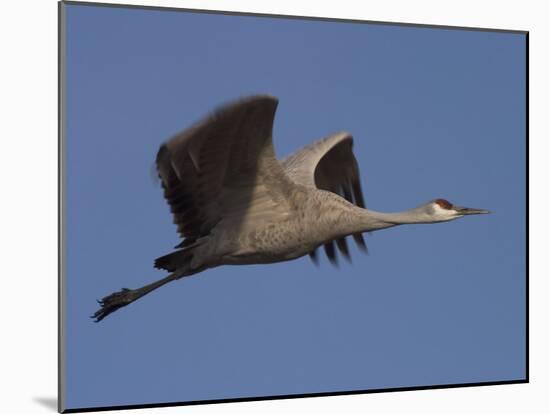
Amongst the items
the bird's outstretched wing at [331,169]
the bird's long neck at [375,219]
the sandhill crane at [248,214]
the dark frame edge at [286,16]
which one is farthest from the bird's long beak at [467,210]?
the dark frame edge at [286,16]

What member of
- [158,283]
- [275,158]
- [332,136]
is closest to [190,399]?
[158,283]

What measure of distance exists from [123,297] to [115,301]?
64mm

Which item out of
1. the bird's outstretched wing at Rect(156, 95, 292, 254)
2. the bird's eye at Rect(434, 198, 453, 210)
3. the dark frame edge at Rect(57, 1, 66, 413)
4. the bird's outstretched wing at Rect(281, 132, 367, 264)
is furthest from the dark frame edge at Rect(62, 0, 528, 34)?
the bird's eye at Rect(434, 198, 453, 210)

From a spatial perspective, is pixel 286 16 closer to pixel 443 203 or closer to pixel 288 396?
pixel 443 203

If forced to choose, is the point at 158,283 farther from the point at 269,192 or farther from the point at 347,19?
the point at 347,19

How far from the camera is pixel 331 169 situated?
7.70 m

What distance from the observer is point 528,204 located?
7.06m

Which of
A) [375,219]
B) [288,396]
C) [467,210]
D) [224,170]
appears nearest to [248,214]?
[224,170]

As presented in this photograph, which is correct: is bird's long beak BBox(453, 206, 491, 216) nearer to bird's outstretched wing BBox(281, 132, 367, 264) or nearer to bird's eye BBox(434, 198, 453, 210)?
bird's eye BBox(434, 198, 453, 210)

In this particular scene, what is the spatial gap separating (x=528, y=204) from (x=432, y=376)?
111cm

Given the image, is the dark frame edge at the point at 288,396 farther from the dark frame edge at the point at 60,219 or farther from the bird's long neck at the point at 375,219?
the bird's long neck at the point at 375,219

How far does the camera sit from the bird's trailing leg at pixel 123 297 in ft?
20.7

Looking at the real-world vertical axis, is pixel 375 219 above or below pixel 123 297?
above

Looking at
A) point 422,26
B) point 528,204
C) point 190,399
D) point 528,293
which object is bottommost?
point 190,399
